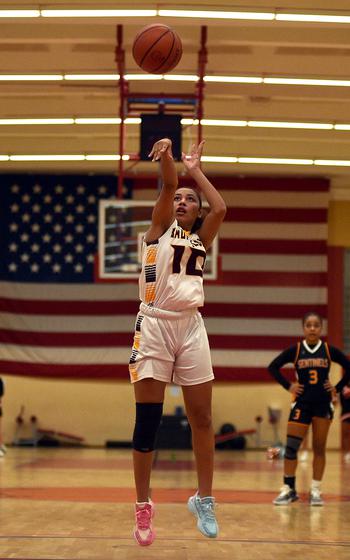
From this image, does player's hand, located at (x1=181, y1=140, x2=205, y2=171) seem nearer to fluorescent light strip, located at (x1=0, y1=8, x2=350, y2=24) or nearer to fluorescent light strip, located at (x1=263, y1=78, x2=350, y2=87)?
fluorescent light strip, located at (x1=0, y1=8, x2=350, y2=24)

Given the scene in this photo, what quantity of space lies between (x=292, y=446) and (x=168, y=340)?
4.62 m

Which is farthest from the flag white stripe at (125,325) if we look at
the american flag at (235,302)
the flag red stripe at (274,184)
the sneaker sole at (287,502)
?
the sneaker sole at (287,502)

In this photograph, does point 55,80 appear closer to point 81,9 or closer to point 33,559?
point 81,9

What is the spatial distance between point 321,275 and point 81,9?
383 inches

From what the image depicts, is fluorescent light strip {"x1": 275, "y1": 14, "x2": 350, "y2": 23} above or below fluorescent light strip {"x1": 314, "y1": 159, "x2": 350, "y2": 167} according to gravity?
above

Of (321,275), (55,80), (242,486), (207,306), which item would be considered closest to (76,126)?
(55,80)

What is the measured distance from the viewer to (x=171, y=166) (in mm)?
5379

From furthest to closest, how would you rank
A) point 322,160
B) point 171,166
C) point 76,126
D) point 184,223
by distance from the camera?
point 322,160 → point 76,126 → point 184,223 → point 171,166

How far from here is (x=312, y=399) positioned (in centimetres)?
971

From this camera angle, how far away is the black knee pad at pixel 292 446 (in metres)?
9.80

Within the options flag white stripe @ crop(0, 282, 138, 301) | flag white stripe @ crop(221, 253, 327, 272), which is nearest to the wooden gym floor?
flag white stripe @ crop(0, 282, 138, 301)

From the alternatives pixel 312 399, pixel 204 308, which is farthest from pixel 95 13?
pixel 204 308

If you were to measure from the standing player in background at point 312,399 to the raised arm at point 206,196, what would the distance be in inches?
163

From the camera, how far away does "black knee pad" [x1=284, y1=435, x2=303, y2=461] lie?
9805mm
